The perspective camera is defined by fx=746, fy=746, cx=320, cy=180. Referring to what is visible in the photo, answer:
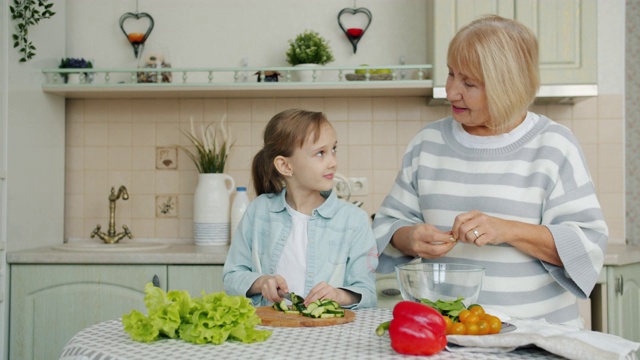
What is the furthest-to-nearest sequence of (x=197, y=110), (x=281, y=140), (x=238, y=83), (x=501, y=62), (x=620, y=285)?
(x=197, y=110), (x=238, y=83), (x=620, y=285), (x=281, y=140), (x=501, y=62)

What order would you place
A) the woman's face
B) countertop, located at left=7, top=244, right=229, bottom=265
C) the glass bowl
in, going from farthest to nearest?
countertop, located at left=7, top=244, right=229, bottom=265 < the woman's face < the glass bowl

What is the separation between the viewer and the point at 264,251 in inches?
70.4

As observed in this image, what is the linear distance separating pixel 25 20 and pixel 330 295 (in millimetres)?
1895

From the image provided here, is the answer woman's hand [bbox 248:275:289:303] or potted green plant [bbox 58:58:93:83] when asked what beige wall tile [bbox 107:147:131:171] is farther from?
woman's hand [bbox 248:275:289:303]

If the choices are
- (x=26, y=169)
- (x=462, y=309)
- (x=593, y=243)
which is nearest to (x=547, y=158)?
(x=593, y=243)

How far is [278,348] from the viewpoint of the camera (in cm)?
108

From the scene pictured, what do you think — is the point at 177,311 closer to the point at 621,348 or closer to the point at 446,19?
the point at 621,348

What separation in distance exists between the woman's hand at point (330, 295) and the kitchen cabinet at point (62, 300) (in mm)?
1257

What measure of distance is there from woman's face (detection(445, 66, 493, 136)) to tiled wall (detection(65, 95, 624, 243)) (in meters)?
1.61

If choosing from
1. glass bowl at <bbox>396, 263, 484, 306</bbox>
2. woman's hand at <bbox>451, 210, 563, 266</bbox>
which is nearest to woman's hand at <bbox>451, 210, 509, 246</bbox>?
woman's hand at <bbox>451, 210, 563, 266</bbox>

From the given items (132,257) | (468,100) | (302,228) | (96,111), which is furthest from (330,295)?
(96,111)

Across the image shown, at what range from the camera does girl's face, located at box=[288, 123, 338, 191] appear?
1.78 m

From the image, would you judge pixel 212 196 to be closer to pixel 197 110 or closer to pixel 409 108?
pixel 197 110

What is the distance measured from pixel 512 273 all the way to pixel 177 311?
648 mm
